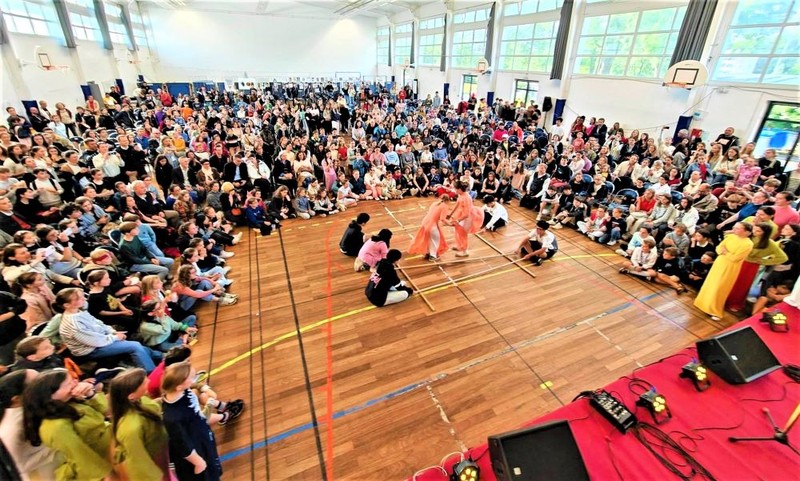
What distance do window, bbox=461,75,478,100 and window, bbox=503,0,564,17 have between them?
371cm

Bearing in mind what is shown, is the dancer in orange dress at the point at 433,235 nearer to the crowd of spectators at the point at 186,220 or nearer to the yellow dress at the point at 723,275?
the crowd of spectators at the point at 186,220

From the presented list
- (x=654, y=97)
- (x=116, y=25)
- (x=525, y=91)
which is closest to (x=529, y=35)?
(x=525, y=91)

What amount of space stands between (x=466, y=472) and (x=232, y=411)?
8.08 ft

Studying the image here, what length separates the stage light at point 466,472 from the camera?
2.22 meters

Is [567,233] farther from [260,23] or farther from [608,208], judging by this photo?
[260,23]

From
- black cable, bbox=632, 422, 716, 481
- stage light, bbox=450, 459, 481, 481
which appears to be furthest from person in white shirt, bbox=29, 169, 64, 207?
black cable, bbox=632, 422, 716, 481

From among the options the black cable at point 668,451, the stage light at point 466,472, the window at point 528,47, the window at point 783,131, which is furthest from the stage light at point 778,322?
the window at point 528,47

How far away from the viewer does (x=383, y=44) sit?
3100 centimetres

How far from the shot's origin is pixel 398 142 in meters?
11.9

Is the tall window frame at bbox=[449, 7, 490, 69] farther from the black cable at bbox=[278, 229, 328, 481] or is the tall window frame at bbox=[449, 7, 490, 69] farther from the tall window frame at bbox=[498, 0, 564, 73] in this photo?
the black cable at bbox=[278, 229, 328, 481]

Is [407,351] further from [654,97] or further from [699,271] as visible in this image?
[654,97]

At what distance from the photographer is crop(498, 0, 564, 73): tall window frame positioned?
1433 centimetres

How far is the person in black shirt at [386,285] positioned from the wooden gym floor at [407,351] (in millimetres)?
132

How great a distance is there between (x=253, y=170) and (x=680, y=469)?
8640 mm
